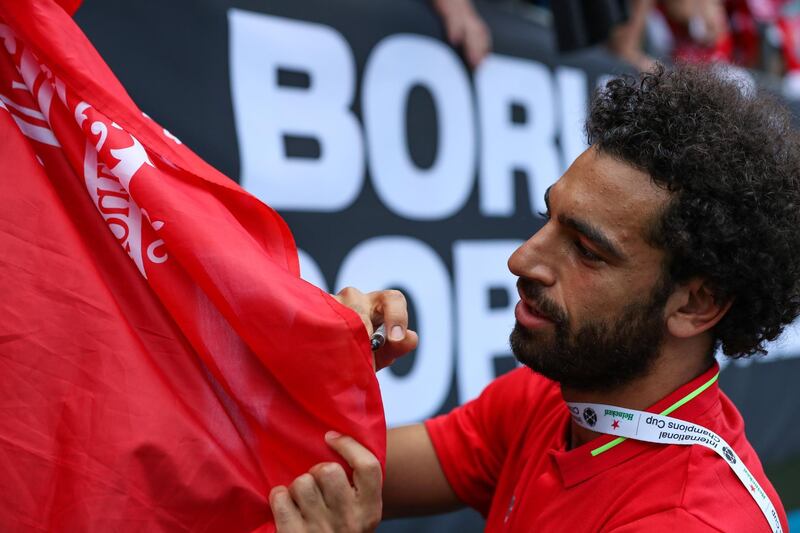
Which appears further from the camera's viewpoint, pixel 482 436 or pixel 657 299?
pixel 482 436

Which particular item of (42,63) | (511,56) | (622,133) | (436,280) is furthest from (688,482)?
(511,56)

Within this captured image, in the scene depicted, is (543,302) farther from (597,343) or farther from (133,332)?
(133,332)

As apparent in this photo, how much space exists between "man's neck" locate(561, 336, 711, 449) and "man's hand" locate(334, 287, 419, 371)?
268mm

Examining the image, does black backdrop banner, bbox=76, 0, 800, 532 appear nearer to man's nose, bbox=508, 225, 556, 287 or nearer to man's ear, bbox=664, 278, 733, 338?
man's ear, bbox=664, 278, 733, 338

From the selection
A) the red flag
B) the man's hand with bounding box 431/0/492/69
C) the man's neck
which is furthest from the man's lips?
the man's hand with bounding box 431/0/492/69

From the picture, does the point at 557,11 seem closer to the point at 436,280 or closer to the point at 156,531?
the point at 436,280

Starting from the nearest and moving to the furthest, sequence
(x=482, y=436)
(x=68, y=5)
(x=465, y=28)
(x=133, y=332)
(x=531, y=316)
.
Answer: (x=133, y=332), (x=68, y=5), (x=531, y=316), (x=482, y=436), (x=465, y=28)

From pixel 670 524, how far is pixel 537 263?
0.38 metres

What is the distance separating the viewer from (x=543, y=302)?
1.23 metres

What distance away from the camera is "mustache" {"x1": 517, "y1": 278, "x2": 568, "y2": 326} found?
48.0 inches

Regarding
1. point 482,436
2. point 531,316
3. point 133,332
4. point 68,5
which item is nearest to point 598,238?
point 531,316

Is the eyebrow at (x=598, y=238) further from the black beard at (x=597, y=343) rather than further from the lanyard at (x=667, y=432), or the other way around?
the lanyard at (x=667, y=432)

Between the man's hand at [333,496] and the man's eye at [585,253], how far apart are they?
1.33ft

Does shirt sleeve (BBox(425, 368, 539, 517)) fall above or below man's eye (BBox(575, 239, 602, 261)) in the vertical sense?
below
